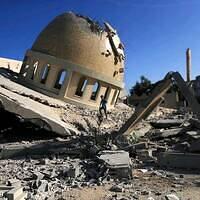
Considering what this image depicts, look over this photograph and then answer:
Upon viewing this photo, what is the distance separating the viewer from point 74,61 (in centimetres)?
1934

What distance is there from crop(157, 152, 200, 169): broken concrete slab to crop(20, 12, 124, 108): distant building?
10207 mm

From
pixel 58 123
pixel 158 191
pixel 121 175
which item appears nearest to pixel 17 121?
pixel 58 123

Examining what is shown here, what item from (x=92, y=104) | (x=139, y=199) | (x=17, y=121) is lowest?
(x=139, y=199)

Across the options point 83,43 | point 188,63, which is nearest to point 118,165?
point 83,43

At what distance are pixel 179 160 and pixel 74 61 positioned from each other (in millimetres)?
10944

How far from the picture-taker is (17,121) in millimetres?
17297

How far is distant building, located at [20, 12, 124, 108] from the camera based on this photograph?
19.3 meters

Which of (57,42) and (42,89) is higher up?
(57,42)

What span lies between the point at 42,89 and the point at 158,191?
43.8ft

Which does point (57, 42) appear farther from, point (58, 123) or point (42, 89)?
point (58, 123)

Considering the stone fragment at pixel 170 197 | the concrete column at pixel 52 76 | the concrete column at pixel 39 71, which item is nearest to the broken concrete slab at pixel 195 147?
the stone fragment at pixel 170 197

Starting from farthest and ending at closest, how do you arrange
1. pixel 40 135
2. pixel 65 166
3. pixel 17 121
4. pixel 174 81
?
pixel 17 121
pixel 40 135
pixel 174 81
pixel 65 166

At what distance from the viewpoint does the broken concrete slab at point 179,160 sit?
9242mm

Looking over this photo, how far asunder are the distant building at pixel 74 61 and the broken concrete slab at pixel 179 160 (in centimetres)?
1021
